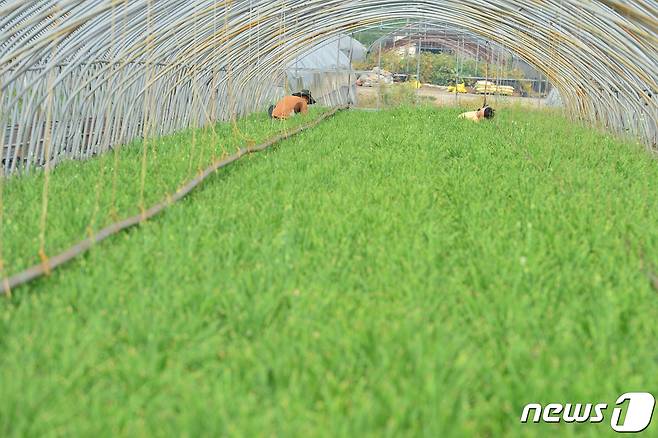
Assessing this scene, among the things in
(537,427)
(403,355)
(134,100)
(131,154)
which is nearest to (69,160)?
(131,154)

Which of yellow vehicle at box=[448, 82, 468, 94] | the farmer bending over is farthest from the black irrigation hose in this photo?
yellow vehicle at box=[448, 82, 468, 94]

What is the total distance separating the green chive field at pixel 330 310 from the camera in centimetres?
237

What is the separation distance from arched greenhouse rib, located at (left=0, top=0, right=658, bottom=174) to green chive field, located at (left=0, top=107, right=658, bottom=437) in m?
1.04

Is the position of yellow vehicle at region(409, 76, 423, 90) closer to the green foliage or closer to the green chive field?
the green foliage

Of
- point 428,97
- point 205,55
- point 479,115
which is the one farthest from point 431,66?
point 205,55

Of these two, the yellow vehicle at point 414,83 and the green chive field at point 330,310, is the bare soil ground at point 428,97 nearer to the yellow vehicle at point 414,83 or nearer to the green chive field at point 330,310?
the yellow vehicle at point 414,83

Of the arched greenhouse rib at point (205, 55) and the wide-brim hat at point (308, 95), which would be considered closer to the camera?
the arched greenhouse rib at point (205, 55)

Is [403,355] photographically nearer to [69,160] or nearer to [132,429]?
[132,429]

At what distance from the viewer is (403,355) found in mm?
2738

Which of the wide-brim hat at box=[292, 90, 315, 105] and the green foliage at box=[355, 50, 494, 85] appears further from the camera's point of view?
the green foliage at box=[355, 50, 494, 85]

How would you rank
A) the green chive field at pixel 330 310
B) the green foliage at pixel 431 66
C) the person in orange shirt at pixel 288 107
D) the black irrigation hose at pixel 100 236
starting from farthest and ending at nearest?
A: the green foliage at pixel 431 66 → the person in orange shirt at pixel 288 107 → the black irrigation hose at pixel 100 236 → the green chive field at pixel 330 310

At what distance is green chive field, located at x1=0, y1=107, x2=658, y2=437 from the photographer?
7.77ft

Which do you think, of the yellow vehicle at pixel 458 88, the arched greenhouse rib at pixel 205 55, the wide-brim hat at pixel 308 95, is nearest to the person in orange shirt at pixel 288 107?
the arched greenhouse rib at pixel 205 55

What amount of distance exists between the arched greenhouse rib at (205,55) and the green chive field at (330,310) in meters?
1.04
